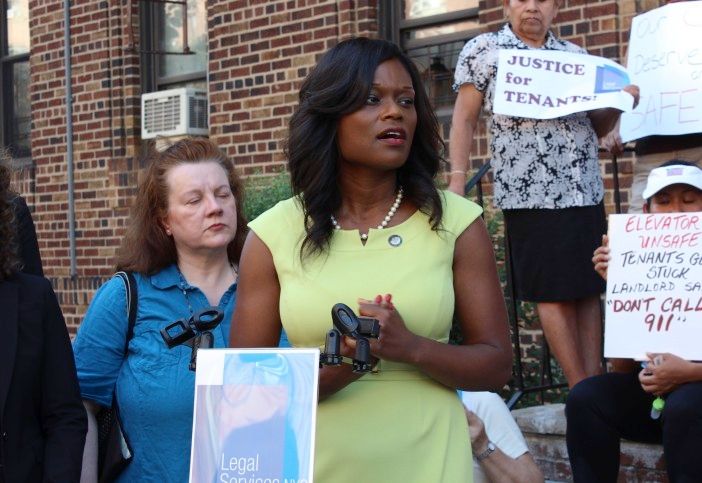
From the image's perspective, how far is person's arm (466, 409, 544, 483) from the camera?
13.6 ft

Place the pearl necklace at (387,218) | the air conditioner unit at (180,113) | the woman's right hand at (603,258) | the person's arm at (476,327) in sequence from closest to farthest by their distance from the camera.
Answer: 1. the person's arm at (476,327)
2. the pearl necklace at (387,218)
3. the woman's right hand at (603,258)
4. the air conditioner unit at (180,113)

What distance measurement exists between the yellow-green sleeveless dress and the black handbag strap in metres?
0.84

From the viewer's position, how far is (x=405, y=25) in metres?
8.57

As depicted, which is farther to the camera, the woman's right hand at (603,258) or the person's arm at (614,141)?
the person's arm at (614,141)

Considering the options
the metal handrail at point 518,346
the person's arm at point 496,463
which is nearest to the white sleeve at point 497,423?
the person's arm at point 496,463

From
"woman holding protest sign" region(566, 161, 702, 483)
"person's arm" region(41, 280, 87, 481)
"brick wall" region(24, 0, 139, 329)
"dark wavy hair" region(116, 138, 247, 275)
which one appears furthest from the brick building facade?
"person's arm" region(41, 280, 87, 481)

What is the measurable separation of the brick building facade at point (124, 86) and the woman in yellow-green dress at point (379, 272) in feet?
16.0

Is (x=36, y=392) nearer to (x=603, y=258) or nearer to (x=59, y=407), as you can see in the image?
(x=59, y=407)

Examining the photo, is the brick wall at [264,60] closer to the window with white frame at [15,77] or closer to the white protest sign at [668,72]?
the window with white frame at [15,77]

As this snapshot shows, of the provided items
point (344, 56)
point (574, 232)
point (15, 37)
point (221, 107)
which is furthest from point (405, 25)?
point (344, 56)

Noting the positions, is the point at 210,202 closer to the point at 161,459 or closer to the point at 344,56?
the point at 161,459

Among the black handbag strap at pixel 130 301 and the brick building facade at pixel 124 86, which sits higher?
the brick building facade at pixel 124 86

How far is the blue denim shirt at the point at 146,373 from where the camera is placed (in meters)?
3.37

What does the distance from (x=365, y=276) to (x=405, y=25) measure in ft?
20.0
